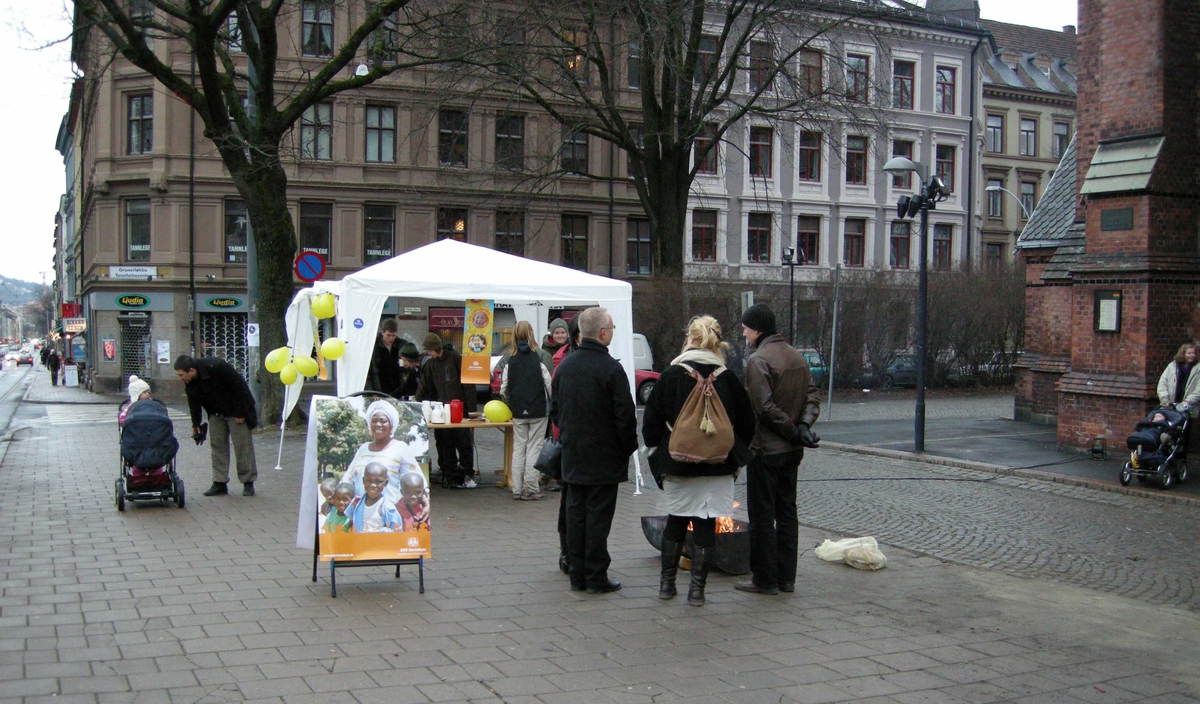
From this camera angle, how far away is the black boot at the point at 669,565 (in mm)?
7016

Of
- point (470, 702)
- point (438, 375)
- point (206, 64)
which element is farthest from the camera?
point (206, 64)

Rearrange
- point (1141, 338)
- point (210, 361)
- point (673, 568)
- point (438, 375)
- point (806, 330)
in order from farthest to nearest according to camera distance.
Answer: point (806, 330) < point (1141, 338) < point (438, 375) < point (210, 361) < point (673, 568)

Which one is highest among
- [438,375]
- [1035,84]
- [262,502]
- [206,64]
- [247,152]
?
[1035,84]

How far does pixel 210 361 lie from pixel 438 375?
8.84 ft

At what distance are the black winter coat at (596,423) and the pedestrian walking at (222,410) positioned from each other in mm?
5207

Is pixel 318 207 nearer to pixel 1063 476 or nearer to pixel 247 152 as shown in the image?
pixel 247 152

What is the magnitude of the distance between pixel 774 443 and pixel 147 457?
6379mm

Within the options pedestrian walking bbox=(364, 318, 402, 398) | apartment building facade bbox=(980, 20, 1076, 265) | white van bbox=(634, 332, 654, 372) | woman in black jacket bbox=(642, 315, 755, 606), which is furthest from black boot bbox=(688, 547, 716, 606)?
apartment building facade bbox=(980, 20, 1076, 265)

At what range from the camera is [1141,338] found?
557 inches

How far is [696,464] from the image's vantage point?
6.74m

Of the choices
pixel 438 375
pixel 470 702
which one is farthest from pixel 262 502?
pixel 470 702

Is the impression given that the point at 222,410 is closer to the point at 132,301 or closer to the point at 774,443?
the point at 774,443

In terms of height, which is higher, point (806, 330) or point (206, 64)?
point (206, 64)

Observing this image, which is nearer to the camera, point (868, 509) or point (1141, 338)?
point (868, 509)
